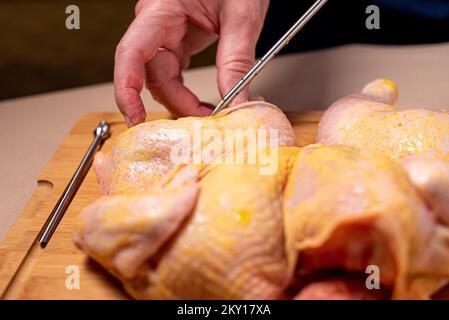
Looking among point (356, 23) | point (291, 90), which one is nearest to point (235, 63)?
point (291, 90)

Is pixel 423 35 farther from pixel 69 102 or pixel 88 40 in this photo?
pixel 88 40

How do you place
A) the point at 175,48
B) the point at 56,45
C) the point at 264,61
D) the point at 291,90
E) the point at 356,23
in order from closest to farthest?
the point at 264,61 < the point at 175,48 < the point at 291,90 < the point at 356,23 < the point at 56,45

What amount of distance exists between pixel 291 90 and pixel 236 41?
637mm

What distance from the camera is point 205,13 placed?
1.78m

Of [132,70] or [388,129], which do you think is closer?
[388,129]

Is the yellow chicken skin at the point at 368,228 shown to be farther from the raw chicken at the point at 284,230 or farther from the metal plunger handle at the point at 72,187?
the metal plunger handle at the point at 72,187

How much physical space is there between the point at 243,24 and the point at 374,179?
0.81 m

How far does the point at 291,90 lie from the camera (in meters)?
2.25

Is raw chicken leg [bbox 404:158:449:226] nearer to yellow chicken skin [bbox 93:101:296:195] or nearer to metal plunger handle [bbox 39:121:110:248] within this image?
yellow chicken skin [bbox 93:101:296:195]

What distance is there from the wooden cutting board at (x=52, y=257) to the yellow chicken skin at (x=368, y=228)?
394 mm

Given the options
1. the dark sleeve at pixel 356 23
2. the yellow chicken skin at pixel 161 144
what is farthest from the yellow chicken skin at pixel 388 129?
the dark sleeve at pixel 356 23

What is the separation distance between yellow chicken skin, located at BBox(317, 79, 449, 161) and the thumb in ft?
0.98

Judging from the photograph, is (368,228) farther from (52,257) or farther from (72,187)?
(72,187)
